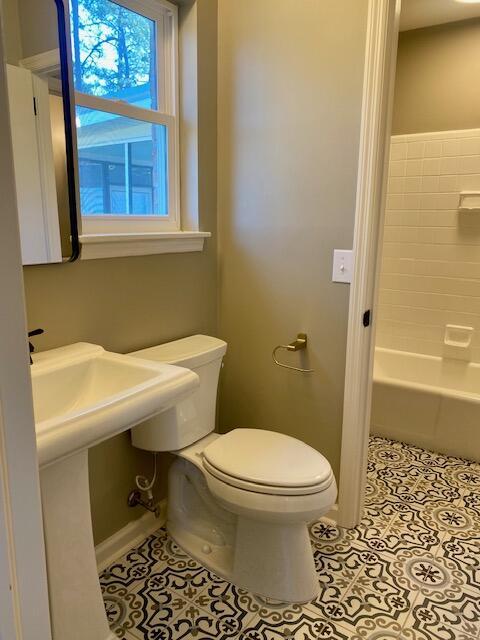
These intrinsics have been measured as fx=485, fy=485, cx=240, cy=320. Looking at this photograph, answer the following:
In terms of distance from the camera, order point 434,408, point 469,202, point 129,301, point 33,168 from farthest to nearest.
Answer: point 469,202 → point 434,408 → point 129,301 → point 33,168

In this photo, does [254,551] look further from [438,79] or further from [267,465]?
[438,79]

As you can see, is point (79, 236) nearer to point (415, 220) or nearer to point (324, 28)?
point (324, 28)

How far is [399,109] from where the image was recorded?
10.1 ft

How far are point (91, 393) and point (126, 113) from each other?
106cm

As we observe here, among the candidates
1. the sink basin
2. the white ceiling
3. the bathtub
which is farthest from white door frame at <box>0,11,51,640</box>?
the white ceiling

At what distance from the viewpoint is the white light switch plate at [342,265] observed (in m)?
1.87

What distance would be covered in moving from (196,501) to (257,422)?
469 mm

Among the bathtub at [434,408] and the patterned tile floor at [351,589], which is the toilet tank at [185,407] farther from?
the bathtub at [434,408]

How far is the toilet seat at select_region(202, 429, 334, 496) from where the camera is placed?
5.14 feet

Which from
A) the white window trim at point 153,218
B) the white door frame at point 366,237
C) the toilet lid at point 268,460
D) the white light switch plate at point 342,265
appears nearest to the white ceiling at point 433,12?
the white door frame at point 366,237

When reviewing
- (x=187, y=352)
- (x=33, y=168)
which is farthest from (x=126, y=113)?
(x=187, y=352)

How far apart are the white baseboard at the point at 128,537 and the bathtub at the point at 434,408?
140 cm

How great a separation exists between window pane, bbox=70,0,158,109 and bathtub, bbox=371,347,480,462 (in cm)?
196

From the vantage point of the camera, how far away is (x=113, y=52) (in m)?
1.77
